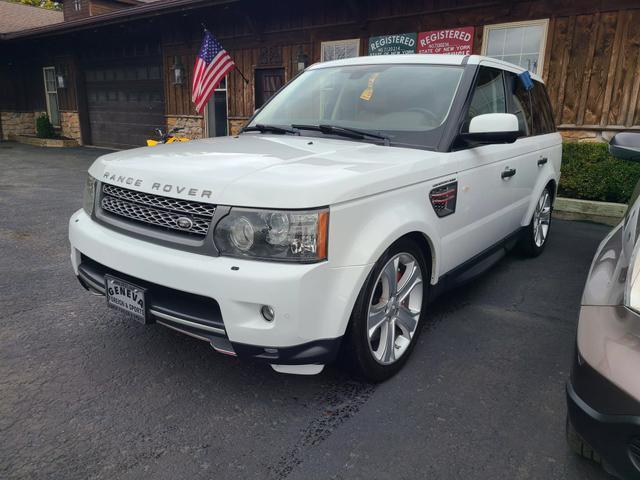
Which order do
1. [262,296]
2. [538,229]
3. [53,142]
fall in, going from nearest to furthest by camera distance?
[262,296] → [538,229] → [53,142]

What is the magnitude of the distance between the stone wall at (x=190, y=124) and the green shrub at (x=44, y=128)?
22.3 ft

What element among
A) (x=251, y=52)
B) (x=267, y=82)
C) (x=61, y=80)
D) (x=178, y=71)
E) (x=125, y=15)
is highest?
(x=125, y=15)

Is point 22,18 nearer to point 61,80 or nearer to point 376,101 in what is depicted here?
point 61,80

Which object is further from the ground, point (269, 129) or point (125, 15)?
point (125, 15)

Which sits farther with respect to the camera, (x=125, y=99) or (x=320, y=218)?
(x=125, y=99)

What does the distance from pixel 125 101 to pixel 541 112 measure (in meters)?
14.2

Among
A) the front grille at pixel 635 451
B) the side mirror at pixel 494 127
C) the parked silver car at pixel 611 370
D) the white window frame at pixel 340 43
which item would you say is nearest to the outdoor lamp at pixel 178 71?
the white window frame at pixel 340 43

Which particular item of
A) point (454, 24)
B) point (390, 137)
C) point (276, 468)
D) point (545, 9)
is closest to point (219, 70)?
point (454, 24)

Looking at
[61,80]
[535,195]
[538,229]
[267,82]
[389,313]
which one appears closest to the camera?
[389,313]

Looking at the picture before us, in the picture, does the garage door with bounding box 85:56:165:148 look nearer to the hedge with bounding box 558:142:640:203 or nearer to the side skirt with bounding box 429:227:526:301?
the hedge with bounding box 558:142:640:203

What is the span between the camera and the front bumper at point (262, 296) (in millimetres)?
2066

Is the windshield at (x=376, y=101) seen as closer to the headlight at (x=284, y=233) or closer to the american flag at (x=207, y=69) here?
the headlight at (x=284, y=233)

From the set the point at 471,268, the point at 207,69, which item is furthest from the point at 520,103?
the point at 207,69

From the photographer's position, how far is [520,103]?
4246 millimetres
